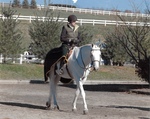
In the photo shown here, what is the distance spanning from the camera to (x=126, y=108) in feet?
52.5

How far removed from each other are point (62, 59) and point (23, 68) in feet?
56.2

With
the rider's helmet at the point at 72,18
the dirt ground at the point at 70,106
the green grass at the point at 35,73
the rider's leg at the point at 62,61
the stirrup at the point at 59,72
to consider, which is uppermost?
the rider's helmet at the point at 72,18

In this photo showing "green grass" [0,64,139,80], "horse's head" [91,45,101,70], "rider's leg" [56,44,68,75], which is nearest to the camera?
"horse's head" [91,45,101,70]

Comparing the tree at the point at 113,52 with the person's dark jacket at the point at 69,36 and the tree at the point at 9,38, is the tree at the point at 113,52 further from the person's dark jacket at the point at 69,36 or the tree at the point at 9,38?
the person's dark jacket at the point at 69,36

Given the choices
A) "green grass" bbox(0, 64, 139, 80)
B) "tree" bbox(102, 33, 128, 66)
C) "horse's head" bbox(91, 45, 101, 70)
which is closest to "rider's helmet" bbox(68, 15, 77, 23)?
"horse's head" bbox(91, 45, 101, 70)

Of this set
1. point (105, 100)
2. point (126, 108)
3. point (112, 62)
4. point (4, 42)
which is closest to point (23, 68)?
point (4, 42)

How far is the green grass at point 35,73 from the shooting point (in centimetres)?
2997

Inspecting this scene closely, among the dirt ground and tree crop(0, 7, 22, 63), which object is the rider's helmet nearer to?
the dirt ground

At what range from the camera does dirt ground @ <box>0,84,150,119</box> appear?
13672 mm

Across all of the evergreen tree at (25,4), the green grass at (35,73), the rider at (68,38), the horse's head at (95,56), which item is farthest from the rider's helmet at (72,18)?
the evergreen tree at (25,4)

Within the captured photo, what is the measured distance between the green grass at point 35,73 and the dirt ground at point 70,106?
26.4 ft

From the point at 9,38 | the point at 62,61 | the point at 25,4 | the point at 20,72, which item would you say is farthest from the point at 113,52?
the point at 25,4

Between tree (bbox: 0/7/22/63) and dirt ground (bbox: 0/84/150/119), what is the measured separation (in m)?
11.4

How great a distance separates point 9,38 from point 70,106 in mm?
17661
